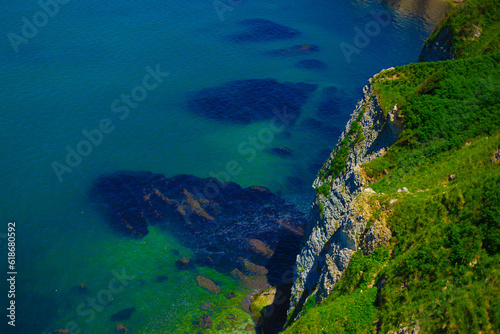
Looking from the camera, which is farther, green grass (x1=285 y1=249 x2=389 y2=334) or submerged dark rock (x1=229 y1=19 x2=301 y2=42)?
submerged dark rock (x1=229 y1=19 x2=301 y2=42)

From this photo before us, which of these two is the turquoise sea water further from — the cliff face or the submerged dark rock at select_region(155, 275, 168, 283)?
the cliff face

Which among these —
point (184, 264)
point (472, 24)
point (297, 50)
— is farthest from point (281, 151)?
point (297, 50)

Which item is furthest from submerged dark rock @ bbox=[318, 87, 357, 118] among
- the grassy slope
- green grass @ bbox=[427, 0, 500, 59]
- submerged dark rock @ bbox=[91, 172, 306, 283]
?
Answer: the grassy slope

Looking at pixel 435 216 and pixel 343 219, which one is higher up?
pixel 435 216

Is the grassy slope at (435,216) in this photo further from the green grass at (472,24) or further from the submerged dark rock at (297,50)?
the submerged dark rock at (297,50)

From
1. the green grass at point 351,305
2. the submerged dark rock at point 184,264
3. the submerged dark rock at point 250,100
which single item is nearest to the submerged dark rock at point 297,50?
the submerged dark rock at point 250,100

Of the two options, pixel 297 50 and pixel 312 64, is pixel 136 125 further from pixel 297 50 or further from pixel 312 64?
pixel 297 50

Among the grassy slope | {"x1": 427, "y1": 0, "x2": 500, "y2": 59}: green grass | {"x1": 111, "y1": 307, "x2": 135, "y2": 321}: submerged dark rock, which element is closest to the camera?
the grassy slope
